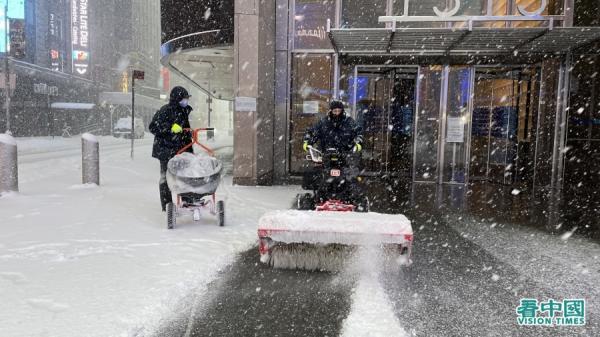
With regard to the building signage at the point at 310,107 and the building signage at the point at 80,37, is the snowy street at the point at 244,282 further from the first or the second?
the building signage at the point at 80,37

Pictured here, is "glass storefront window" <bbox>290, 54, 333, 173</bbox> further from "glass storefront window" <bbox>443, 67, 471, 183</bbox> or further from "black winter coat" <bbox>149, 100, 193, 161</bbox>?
"black winter coat" <bbox>149, 100, 193, 161</bbox>

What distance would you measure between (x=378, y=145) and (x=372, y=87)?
1767 mm

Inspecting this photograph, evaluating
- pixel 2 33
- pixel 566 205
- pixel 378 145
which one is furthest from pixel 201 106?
pixel 566 205

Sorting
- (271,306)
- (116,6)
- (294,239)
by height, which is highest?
(116,6)

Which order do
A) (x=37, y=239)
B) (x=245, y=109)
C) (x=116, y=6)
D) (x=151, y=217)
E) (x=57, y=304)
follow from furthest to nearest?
(x=116, y=6)
(x=245, y=109)
(x=151, y=217)
(x=37, y=239)
(x=57, y=304)

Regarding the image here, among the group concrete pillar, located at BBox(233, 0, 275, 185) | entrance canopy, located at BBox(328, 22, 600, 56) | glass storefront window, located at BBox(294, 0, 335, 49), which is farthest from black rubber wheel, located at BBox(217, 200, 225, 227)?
glass storefront window, located at BBox(294, 0, 335, 49)

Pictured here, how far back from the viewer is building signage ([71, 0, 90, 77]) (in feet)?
135

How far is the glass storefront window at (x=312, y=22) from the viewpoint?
1150 cm

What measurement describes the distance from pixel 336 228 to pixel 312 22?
28.3 ft

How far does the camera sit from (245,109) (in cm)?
1015

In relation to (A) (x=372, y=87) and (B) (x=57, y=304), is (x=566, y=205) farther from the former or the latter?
(B) (x=57, y=304)

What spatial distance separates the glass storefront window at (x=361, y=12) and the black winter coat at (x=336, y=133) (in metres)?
6.46

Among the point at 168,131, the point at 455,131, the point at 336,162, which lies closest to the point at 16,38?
the point at 168,131

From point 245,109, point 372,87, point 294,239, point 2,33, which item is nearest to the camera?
point 294,239
